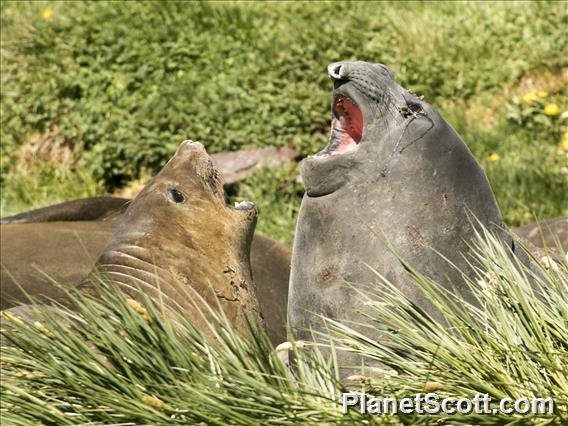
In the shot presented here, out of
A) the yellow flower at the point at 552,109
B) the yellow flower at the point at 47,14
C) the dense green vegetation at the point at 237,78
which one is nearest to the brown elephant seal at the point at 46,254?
the dense green vegetation at the point at 237,78

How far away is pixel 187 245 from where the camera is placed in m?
3.77

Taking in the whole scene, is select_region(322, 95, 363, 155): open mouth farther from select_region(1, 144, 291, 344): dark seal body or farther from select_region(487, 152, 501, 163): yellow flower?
select_region(487, 152, 501, 163): yellow flower

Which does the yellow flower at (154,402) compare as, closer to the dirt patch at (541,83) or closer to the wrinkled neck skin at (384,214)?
the wrinkled neck skin at (384,214)

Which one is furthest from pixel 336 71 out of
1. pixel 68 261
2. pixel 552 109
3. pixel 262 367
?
pixel 552 109

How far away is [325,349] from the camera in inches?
126

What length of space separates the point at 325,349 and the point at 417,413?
26.3 inches

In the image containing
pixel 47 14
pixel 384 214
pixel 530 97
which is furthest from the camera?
pixel 47 14

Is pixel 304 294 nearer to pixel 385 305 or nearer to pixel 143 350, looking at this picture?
pixel 385 305

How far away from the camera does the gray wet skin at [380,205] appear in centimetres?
335

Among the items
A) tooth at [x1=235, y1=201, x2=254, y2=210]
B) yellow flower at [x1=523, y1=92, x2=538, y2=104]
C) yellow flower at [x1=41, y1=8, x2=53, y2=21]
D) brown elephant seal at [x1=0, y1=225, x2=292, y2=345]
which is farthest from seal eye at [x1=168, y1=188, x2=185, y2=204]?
yellow flower at [x1=41, y1=8, x2=53, y2=21]

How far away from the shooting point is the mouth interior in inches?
138

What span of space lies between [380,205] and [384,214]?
0.09 ft

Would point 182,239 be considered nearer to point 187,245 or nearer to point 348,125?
point 187,245

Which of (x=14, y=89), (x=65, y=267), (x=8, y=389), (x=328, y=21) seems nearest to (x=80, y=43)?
(x=14, y=89)
